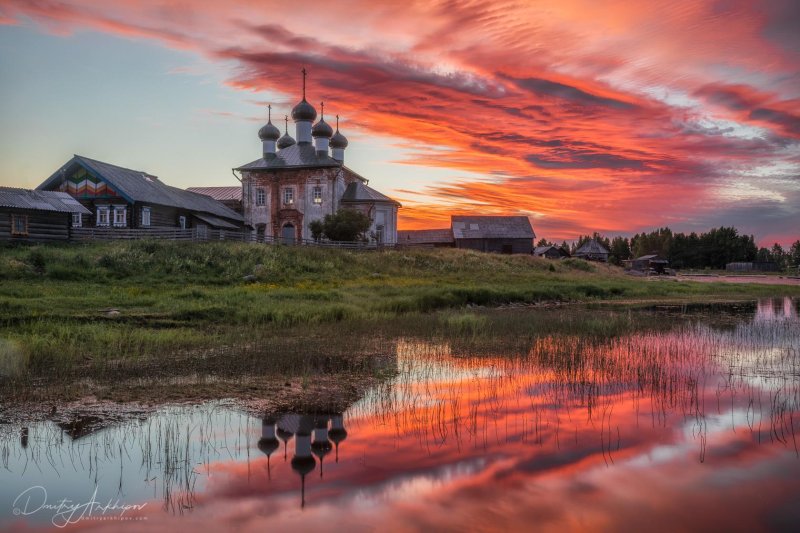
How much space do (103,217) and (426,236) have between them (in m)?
42.6

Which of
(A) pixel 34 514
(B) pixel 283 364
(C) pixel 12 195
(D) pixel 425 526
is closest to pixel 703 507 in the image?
(D) pixel 425 526

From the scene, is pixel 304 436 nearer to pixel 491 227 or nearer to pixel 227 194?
pixel 227 194

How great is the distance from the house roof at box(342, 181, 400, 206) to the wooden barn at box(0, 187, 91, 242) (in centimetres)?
2352

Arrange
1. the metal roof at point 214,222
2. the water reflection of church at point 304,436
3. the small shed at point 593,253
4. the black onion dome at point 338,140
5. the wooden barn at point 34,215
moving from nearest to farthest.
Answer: the water reflection of church at point 304,436, the wooden barn at point 34,215, the metal roof at point 214,222, the black onion dome at point 338,140, the small shed at point 593,253

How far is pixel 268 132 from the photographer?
56.1m

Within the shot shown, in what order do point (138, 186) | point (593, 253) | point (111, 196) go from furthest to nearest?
1. point (593, 253)
2. point (138, 186)
3. point (111, 196)

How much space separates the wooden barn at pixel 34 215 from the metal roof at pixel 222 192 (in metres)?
20.7

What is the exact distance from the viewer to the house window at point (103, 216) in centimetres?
4238

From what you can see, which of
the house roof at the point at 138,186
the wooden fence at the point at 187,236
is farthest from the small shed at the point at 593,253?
the house roof at the point at 138,186

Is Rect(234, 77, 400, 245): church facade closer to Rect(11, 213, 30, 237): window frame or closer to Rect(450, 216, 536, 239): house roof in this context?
Rect(450, 216, 536, 239): house roof

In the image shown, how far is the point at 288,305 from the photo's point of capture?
2214 centimetres

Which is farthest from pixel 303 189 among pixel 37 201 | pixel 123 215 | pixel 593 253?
pixel 593 253

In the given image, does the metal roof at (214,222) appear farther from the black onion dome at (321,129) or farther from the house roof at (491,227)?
the house roof at (491,227)

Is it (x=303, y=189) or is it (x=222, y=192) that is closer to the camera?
(x=303, y=189)
